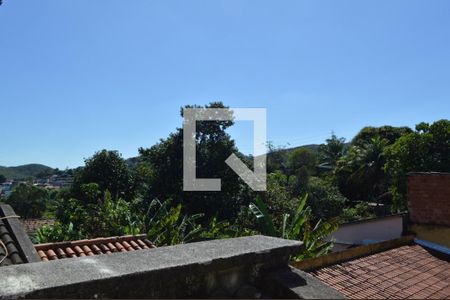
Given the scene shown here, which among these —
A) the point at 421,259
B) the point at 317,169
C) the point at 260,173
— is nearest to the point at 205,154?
the point at 260,173

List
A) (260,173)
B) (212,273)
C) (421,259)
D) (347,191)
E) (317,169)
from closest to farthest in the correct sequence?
(212,273), (421,259), (260,173), (347,191), (317,169)

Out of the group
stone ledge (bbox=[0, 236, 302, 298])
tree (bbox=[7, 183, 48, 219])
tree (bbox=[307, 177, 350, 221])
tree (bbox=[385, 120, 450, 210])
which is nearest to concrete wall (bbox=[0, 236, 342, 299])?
stone ledge (bbox=[0, 236, 302, 298])

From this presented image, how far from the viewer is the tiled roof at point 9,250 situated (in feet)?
10.4

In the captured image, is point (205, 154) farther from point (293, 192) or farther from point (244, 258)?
point (244, 258)

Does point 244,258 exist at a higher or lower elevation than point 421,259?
higher

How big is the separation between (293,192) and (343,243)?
436 inches

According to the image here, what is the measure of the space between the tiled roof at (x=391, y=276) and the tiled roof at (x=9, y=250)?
3.50 metres

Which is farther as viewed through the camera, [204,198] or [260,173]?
[260,173]

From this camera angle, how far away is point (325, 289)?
1924 millimetres

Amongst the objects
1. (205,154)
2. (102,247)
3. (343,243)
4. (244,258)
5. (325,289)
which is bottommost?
(343,243)

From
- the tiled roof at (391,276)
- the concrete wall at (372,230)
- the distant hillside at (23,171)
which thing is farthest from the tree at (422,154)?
the distant hillside at (23,171)

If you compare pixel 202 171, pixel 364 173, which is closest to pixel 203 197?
pixel 202 171

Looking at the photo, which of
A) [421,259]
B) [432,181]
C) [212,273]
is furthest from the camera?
[432,181]

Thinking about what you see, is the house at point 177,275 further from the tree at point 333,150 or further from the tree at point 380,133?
the tree at point 333,150
